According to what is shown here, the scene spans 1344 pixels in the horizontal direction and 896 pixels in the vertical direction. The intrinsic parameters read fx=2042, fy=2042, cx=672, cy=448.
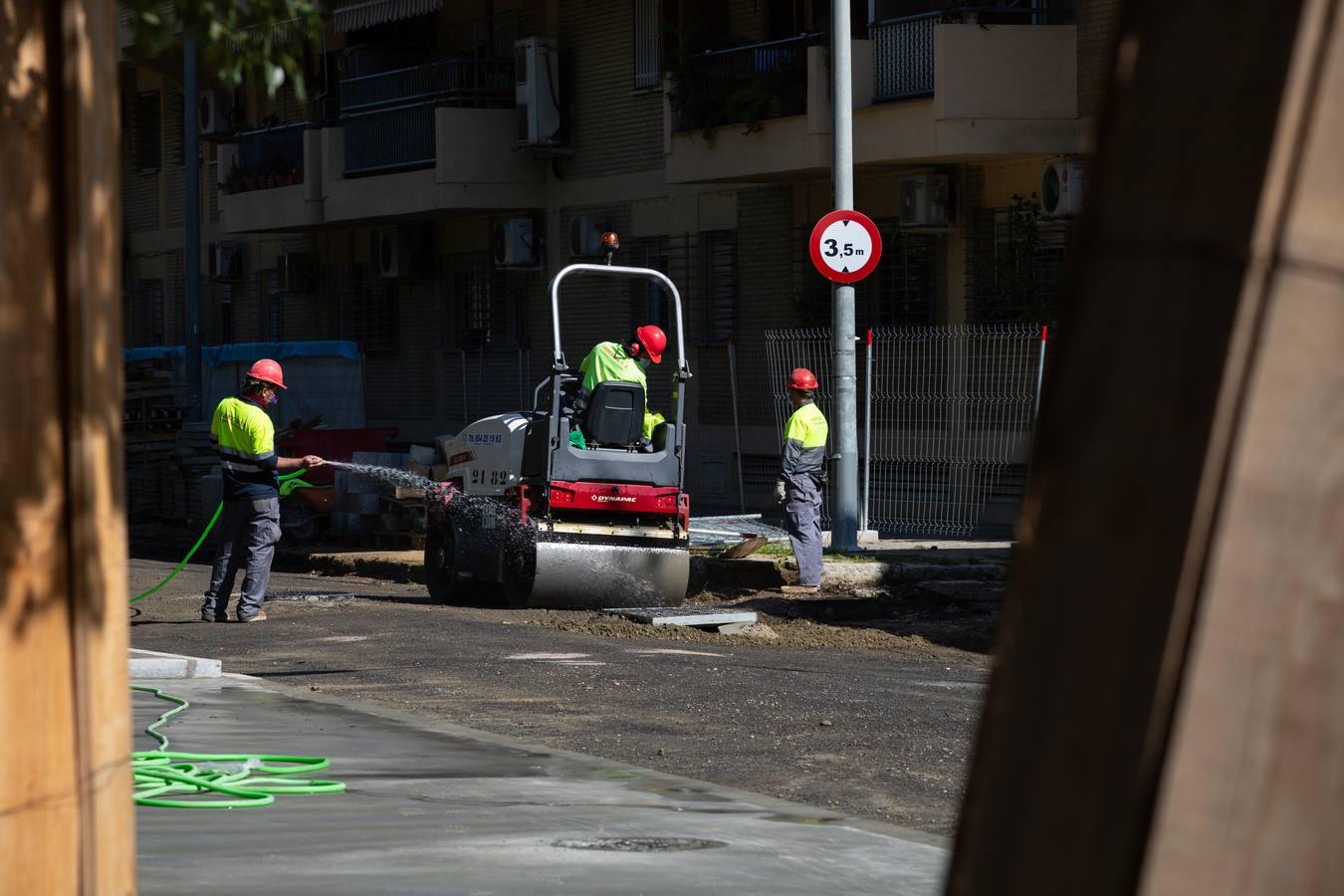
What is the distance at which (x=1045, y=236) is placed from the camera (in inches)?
816

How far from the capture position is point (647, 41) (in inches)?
1033

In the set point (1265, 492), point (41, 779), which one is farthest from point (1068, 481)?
point (41, 779)

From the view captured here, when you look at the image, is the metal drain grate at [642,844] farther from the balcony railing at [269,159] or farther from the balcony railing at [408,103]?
the balcony railing at [269,159]

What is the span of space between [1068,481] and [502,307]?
2767 centimetres

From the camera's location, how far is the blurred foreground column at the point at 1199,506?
Result: 2.09 m

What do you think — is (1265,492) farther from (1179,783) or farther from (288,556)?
(288,556)

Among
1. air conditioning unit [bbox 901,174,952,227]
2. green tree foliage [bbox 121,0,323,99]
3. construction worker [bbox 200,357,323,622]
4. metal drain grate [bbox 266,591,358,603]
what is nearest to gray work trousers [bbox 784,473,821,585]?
metal drain grate [bbox 266,591,358,603]

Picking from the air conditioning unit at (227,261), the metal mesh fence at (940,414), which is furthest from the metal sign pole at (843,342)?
the air conditioning unit at (227,261)

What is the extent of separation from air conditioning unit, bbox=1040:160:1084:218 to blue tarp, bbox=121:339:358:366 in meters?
9.14

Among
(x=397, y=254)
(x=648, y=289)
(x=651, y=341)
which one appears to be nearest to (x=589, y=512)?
(x=651, y=341)

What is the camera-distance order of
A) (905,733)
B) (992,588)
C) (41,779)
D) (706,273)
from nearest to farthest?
(41,779)
(905,733)
(992,588)
(706,273)

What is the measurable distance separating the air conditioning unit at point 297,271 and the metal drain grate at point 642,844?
94.0 feet

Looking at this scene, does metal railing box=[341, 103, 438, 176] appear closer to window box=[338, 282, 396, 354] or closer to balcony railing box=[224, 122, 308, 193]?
balcony railing box=[224, 122, 308, 193]

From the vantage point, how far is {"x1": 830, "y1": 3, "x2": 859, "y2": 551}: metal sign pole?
17.5 metres
